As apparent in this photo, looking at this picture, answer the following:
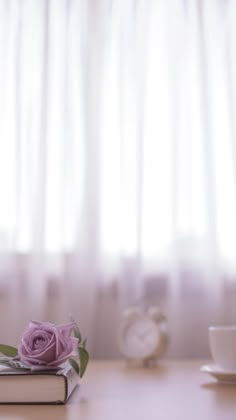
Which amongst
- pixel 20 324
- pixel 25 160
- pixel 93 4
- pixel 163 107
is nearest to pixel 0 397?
pixel 20 324

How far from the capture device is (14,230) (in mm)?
1845

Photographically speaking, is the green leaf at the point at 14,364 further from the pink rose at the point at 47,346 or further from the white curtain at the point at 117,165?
the white curtain at the point at 117,165

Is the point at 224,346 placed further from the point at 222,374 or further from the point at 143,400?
the point at 143,400

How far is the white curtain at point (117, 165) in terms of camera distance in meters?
1.80

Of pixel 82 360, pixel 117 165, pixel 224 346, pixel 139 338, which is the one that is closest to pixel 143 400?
pixel 82 360

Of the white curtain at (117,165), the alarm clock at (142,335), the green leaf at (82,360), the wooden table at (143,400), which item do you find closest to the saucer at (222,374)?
the wooden table at (143,400)

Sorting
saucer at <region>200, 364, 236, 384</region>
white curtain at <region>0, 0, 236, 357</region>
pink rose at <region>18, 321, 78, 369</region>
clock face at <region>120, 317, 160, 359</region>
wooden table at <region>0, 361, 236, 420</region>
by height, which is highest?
white curtain at <region>0, 0, 236, 357</region>

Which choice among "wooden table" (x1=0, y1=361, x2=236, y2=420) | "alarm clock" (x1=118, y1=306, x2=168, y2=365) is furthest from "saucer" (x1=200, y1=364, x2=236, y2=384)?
"alarm clock" (x1=118, y1=306, x2=168, y2=365)

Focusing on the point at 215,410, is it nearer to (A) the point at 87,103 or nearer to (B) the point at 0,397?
(B) the point at 0,397

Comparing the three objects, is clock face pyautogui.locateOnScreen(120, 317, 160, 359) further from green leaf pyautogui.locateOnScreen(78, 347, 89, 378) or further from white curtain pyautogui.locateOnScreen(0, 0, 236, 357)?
green leaf pyautogui.locateOnScreen(78, 347, 89, 378)

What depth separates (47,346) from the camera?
3.14 ft

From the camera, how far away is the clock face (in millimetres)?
1586

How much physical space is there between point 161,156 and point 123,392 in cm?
92

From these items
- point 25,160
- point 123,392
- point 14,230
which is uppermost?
point 25,160
